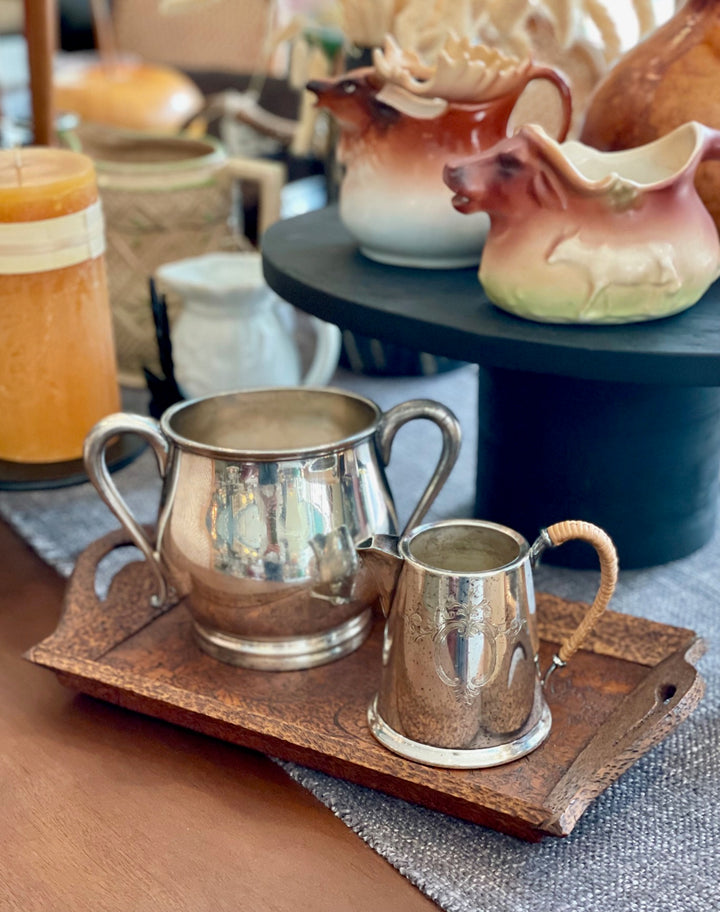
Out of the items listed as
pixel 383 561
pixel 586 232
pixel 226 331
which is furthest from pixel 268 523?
pixel 226 331

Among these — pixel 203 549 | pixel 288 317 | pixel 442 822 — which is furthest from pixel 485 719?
pixel 288 317

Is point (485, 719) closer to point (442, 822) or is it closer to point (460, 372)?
point (442, 822)

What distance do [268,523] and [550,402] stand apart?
186 millimetres

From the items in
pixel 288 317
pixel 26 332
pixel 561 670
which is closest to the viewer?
pixel 561 670

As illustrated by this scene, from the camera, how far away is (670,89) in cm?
53

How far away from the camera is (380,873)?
0.41 m

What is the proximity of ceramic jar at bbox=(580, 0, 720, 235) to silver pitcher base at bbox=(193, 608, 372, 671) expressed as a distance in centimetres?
28

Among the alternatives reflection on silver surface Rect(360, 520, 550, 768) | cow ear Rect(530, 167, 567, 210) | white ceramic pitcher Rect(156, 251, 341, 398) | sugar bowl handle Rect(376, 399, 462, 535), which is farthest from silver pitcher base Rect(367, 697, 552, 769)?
white ceramic pitcher Rect(156, 251, 341, 398)

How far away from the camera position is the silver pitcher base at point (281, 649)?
A: 0.50 m

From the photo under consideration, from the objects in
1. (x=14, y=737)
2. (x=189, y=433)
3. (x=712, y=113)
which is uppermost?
(x=712, y=113)

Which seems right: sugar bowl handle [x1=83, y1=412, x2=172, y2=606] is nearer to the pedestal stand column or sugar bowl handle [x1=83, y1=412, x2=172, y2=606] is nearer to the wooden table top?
the wooden table top

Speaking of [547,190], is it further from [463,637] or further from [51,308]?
[51,308]

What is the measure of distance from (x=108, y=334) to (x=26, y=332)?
0.18ft

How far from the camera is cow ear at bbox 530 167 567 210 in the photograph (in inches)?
17.5
